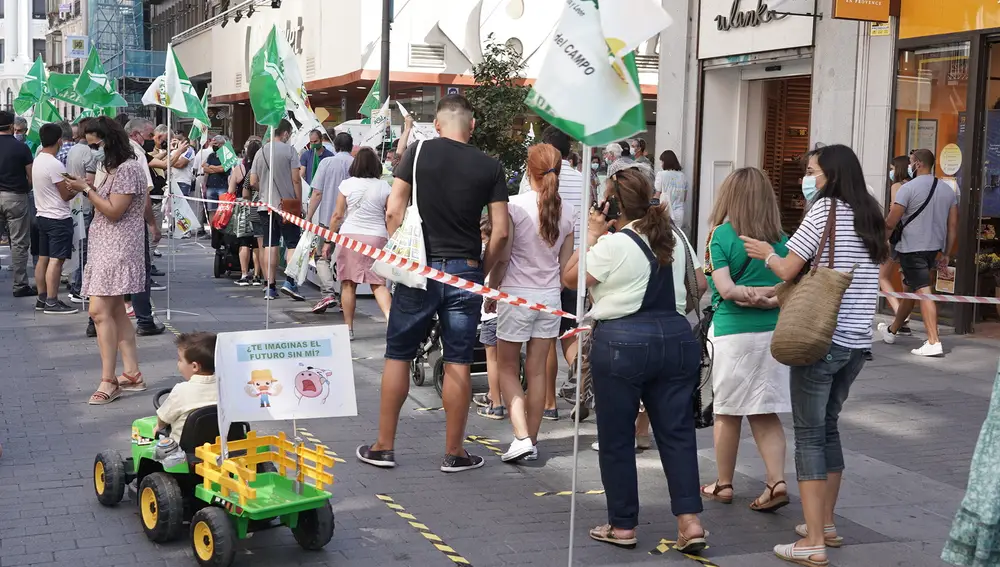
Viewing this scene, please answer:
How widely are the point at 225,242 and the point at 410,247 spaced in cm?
1044

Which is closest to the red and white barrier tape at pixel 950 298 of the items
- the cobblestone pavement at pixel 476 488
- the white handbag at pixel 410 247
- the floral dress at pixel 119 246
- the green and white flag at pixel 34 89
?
the cobblestone pavement at pixel 476 488

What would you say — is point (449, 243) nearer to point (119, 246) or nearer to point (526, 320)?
point (526, 320)

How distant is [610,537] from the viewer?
5617 mm

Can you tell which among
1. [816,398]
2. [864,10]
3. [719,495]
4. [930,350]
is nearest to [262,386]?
[816,398]

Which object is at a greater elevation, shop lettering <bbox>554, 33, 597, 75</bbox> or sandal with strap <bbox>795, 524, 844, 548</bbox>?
shop lettering <bbox>554, 33, 597, 75</bbox>

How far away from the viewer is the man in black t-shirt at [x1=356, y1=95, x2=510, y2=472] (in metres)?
6.66

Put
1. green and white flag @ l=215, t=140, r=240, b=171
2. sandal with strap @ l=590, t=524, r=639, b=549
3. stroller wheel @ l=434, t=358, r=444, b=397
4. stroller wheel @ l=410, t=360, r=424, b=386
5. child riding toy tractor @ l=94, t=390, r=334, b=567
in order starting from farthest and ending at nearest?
green and white flag @ l=215, t=140, r=240, b=171
stroller wheel @ l=410, t=360, r=424, b=386
stroller wheel @ l=434, t=358, r=444, b=397
sandal with strap @ l=590, t=524, r=639, b=549
child riding toy tractor @ l=94, t=390, r=334, b=567

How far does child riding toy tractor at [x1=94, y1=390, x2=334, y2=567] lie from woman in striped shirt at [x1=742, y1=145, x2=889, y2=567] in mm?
2115

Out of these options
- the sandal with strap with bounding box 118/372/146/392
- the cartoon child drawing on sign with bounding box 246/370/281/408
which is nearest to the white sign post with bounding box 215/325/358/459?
the cartoon child drawing on sign with bounding box 246/370/281/408

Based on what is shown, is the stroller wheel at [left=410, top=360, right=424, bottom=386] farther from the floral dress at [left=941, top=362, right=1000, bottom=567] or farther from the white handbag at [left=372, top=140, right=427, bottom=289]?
the floral dress at [left=941, top=362, right=1000, bottom=567]

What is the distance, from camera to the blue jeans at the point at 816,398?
533 centimetres

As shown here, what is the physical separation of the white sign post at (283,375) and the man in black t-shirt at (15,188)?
953cm

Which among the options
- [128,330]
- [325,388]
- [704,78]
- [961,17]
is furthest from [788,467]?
[704,78]

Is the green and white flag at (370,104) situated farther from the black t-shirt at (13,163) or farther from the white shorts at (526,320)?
the white shorts at (526,320)
